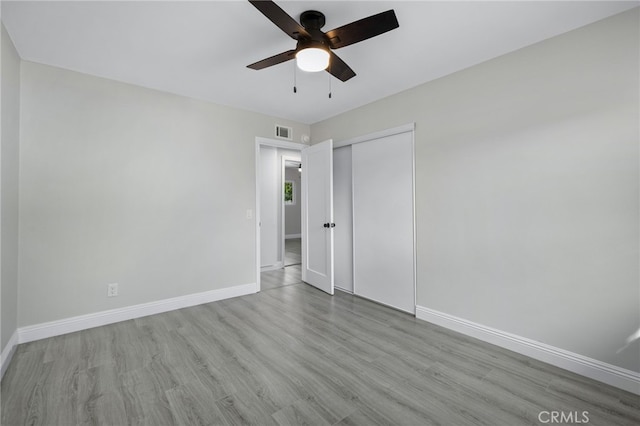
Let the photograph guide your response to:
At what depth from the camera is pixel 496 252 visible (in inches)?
96.8

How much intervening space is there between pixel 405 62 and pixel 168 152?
2.78 metres

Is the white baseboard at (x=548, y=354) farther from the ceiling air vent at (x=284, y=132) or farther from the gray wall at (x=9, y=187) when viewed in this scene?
the gray wall at (x=9, y=187)

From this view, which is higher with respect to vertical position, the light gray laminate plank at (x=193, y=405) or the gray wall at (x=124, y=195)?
the gray wall at (x=124, y=195)

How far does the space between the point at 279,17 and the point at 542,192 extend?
91.2 inches

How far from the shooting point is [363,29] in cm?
Answer: 168

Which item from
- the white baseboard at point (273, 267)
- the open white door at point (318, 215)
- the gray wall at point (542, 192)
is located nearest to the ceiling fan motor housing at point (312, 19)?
the gray wall at point (542, 192)

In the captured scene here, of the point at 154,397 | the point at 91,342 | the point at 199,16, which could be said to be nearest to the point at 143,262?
the point at 91,342

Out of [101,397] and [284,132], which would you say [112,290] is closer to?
[101,397]

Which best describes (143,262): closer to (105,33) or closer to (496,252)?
(105,33)

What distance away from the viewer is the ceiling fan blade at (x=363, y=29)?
1.55m

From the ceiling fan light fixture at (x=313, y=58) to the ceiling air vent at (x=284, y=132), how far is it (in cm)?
234

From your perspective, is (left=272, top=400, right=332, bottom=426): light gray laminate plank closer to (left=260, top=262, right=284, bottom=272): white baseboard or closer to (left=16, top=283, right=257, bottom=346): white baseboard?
(left=16, top=283, right=257, bottom=346): white baseboard

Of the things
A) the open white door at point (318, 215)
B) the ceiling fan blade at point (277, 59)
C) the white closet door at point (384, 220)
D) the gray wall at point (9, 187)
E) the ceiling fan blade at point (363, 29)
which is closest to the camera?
the ceiling fan blade at point (363, 29)

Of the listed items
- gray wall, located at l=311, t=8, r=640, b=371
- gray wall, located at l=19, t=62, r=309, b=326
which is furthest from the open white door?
gray wall, located at l=311, t=8, r=640, b=371
